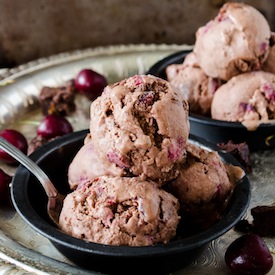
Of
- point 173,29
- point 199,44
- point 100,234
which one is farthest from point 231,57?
point 173,29

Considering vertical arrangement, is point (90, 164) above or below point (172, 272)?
above

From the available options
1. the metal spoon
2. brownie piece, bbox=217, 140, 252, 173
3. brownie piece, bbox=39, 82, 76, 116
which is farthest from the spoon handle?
brownie piece, bbox=39, 82, 76, 116

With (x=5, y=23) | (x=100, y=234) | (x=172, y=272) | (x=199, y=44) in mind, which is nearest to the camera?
(x=100, y=234)

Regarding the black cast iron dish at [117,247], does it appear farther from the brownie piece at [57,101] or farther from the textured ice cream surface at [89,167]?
the brownie piece at [57,101]

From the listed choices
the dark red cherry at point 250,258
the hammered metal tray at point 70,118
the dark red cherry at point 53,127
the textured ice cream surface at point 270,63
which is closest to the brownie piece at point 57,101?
the hammered metal tray at point 70,118

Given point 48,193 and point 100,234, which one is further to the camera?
point 48,193

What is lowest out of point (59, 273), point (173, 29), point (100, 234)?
point (173, 29)

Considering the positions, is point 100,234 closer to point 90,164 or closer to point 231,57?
point 90,164
